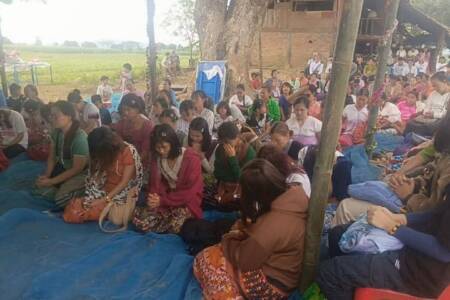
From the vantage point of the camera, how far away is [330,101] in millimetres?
2367

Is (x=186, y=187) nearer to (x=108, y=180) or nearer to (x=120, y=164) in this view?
(x=120, y=164)

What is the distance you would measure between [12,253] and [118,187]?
3.40ft

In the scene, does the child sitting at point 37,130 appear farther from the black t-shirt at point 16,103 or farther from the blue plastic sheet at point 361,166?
the blue plastic sheet at point 361,166

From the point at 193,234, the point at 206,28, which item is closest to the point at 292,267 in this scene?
the point at 193,234

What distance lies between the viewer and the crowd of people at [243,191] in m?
2.23

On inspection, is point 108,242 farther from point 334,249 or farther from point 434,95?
point 434,95

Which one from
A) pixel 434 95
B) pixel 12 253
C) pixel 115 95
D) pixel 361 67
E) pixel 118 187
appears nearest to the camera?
pixel 12 253

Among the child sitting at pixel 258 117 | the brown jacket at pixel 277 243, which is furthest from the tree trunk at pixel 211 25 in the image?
the brown jacket at pixel 277 243

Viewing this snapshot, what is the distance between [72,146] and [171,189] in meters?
1.26

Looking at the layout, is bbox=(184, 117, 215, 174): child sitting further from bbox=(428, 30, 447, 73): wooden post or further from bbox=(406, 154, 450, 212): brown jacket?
bbox=(428, 30, 447, 73): wooden post

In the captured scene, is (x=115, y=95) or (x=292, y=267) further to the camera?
(x=115, y=95)

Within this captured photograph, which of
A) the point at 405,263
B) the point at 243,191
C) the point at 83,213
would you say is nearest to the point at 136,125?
the point at 83,213

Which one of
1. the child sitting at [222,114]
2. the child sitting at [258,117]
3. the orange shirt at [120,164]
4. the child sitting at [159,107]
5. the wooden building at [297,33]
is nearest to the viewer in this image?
the orange shirt at [120,164]

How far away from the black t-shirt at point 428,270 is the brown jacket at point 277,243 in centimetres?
65
